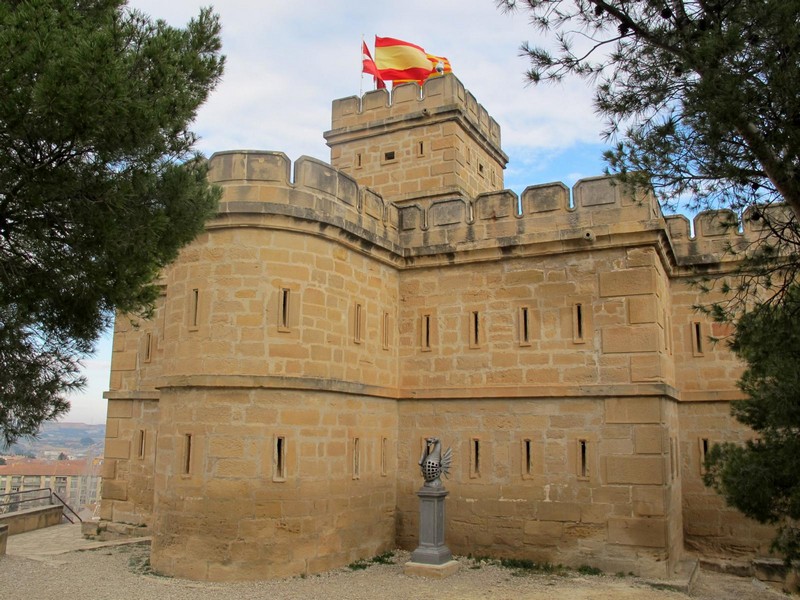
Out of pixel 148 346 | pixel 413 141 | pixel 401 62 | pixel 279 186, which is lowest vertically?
pixel 148 346

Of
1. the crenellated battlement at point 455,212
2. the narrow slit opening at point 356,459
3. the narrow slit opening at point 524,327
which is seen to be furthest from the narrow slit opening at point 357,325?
the narrow slit opening at point 524,327

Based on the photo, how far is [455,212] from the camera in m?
13.4

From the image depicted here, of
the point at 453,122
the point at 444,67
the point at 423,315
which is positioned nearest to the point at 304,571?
the point at 423,315

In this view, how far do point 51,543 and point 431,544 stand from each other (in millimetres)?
7932

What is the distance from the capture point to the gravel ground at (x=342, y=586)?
956 cm

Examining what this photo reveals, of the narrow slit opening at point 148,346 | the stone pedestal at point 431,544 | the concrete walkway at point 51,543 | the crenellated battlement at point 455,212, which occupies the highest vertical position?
the crenellated battlement at point 455,212

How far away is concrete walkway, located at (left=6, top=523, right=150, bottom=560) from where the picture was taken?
1280 cm

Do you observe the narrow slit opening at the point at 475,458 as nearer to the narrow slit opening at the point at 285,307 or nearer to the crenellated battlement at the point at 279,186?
the narrow slit opening at the point at 285,307

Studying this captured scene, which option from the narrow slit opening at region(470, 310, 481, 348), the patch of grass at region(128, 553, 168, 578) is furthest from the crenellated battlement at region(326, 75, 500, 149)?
the patch of grass at region(128, 553, 168, 578)

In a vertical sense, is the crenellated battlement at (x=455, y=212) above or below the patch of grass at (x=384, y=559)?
above

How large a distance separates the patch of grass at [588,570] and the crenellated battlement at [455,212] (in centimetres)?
521

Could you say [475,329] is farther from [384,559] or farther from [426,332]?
[384,559]

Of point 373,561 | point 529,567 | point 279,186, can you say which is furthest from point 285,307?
point 529,567

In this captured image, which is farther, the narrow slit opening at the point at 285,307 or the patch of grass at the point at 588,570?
the patch of grass at the point at 588,570
